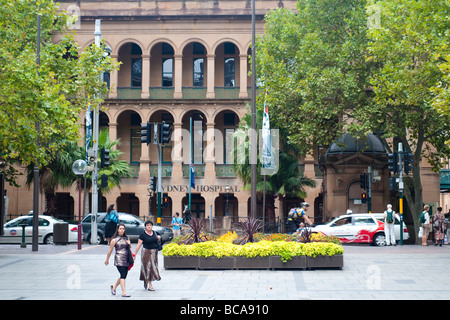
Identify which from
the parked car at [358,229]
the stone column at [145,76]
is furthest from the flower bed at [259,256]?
the stone column at [145,76]

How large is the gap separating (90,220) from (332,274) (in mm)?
16335

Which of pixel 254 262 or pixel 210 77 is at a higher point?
pixel 210 77

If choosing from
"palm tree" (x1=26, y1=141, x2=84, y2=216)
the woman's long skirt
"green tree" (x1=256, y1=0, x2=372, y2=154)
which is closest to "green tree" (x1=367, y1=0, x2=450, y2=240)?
"green tree" (x1=256, y1=0, x2=372, y2=154)

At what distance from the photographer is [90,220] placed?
97.4 ft

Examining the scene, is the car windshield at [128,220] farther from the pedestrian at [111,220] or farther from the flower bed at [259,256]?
the flower bed at [259,256]

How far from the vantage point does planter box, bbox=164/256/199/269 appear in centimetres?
1702

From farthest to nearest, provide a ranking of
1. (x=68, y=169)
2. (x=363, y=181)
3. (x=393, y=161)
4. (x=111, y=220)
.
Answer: (x=68, y=169) < (x=363, y=181) < (x=393, y=161) < (x=111, y=220)

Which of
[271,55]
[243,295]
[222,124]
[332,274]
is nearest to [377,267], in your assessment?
[332,274]

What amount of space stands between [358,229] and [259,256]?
11.9m

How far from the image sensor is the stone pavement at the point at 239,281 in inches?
496

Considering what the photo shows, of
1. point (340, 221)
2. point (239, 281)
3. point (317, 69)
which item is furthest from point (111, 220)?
point (317, 69)

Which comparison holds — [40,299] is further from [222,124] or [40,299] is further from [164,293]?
[222,124]

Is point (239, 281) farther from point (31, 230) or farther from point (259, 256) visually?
point (31, 230)

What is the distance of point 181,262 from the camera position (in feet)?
55.9
